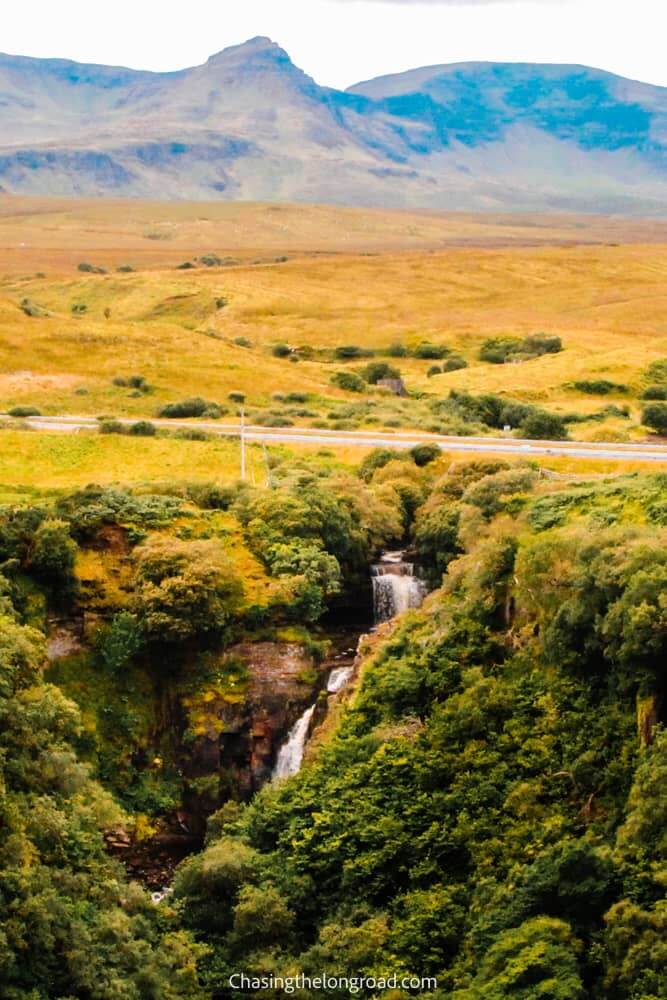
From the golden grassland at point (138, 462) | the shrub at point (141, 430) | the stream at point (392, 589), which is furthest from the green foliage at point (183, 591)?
the shrub at point (141, 430)

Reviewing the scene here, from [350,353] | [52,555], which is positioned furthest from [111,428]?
[350,353]

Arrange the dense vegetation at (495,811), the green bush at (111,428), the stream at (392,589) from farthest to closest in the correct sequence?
the green bush at (111,428), the stream at (392,589), the dense vegetation at (495,811)

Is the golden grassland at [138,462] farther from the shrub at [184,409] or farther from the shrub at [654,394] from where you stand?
the shrub at [654,394]

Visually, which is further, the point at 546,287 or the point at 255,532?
the point at 546,287

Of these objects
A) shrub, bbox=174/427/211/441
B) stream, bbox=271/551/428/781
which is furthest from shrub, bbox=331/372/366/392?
stream, bbox=271/551/428/781

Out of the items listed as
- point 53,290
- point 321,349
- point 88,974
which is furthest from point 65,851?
point 53,290

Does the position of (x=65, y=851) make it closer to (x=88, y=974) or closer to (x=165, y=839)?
(x=88, y=974)
